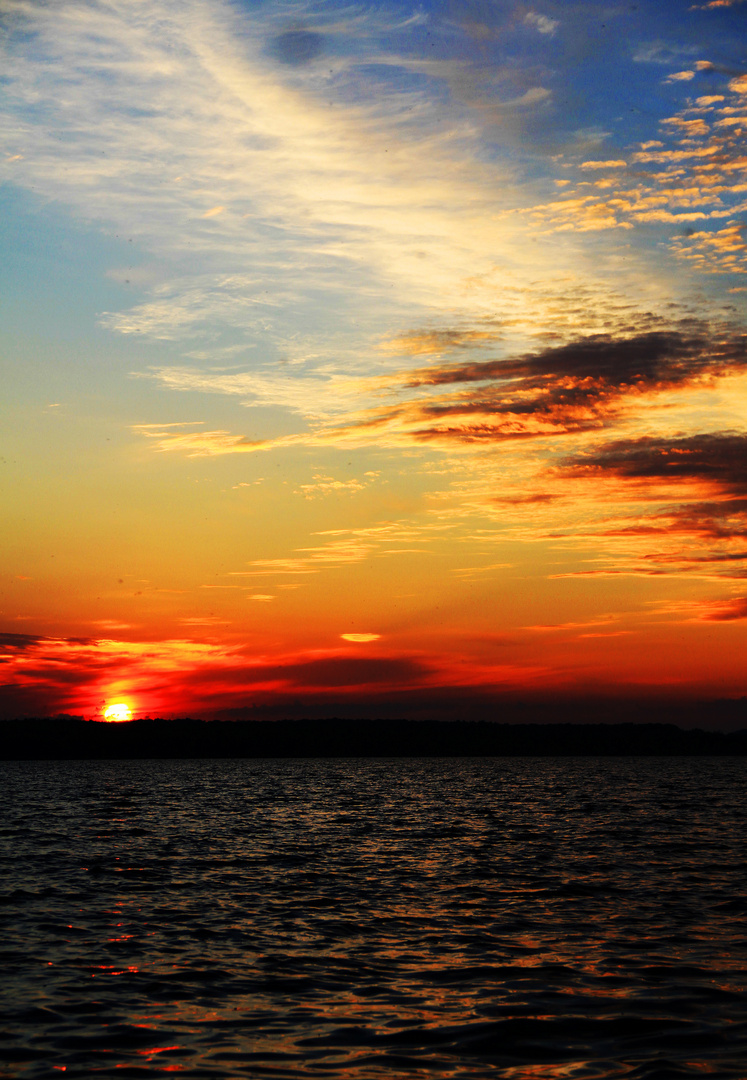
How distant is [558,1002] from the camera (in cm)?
1600

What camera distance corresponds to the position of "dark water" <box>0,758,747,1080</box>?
13.4m

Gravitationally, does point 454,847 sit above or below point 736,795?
above

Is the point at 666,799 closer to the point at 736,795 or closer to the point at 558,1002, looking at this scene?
the point at 736,795

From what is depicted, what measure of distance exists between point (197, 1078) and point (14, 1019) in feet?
13.9

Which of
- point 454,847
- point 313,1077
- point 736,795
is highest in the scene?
point 313,1077

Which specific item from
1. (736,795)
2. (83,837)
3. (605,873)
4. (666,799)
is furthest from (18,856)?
(736,795)

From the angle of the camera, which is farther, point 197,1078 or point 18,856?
point 18,856

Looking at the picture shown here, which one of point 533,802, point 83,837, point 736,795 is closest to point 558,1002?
point 83,837

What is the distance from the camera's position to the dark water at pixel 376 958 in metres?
13.4

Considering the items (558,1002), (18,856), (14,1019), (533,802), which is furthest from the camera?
(533,802)

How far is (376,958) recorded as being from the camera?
760 inches

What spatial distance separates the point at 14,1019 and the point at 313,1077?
551 centimetres

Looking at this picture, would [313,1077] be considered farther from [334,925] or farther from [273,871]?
[273,871]

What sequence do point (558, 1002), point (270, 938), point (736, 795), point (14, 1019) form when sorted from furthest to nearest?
point (736, 795), point (270, 938), point (558, 1002), point (14, 1019)
